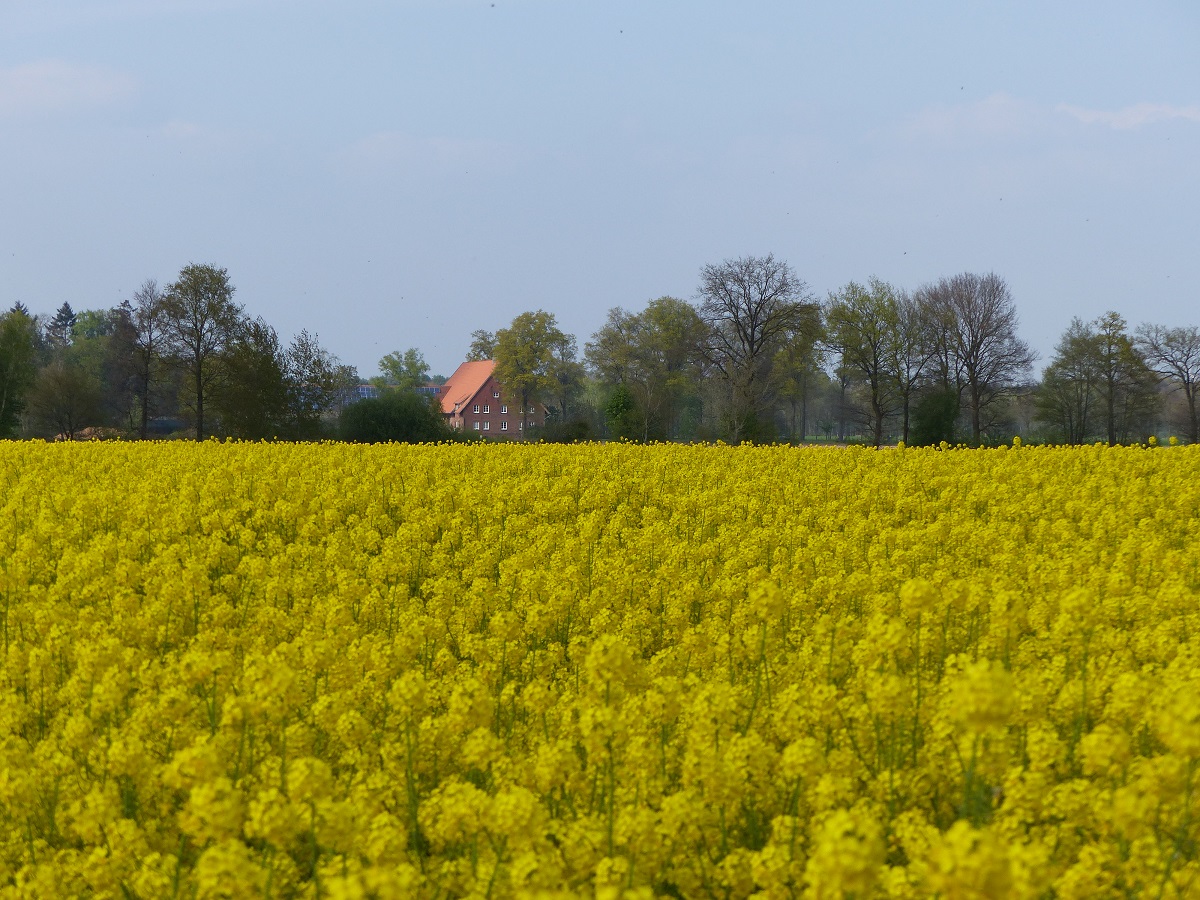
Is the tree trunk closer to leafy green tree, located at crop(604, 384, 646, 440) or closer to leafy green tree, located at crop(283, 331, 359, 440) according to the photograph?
leafy green tree, located at crop(283, 331, 359, 440)

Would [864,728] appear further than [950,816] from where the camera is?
Yes

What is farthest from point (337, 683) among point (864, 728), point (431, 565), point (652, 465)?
point (652, 465)

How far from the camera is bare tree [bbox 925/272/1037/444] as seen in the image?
2291 inches

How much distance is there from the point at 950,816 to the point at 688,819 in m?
1.43

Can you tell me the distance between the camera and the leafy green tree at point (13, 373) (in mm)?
55688

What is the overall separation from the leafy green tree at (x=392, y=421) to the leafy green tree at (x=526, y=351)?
33432 millimetres

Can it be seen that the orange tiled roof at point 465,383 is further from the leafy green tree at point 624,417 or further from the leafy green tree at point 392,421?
the leafy green tree at point 392,421

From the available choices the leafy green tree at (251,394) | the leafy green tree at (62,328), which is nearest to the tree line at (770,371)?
the leafy green tree at (251,394)

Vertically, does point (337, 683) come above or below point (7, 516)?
below

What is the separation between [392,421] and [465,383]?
69.9 metres

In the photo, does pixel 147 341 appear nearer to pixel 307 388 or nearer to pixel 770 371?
pixel 307 388

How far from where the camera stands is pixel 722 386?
A: 189 ft

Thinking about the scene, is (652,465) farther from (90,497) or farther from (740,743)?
(740,743)

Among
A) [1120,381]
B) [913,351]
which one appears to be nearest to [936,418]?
[913,351]
